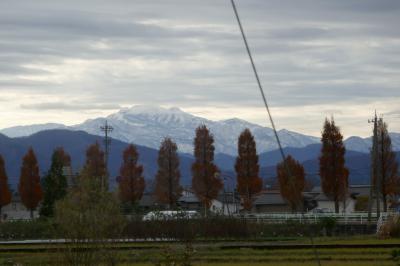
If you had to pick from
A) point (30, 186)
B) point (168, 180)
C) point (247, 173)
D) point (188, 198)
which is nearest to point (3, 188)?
point (30, 186)

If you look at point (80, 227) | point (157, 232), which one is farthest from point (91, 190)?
point (157, 232)

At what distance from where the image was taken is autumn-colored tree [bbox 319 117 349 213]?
73.1 m

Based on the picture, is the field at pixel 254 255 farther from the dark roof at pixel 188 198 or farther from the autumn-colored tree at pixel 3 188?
the dark roof at pixel 188 198

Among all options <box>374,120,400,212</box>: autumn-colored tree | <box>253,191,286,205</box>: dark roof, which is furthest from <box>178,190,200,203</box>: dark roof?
<box>374,120,400,212</box>: autumn-colored tree

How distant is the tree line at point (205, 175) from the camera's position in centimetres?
7400

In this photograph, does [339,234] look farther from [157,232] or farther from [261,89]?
[261,89]

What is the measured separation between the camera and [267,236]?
52.9 metres

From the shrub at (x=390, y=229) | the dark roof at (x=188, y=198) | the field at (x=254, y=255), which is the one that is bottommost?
the field at (x=254, y=255)

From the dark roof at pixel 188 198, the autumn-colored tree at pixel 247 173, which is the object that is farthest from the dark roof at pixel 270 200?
the autumn-colored tree at pixel 247 173

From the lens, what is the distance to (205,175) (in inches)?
3167

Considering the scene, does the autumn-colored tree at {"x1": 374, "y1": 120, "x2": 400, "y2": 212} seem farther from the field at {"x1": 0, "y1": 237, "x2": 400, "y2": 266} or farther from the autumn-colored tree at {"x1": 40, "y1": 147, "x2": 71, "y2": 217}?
the field at {"x1": 0, "y1": 237, "x2": 400, "y2": 266}

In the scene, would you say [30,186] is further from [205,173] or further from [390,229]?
[390,229]

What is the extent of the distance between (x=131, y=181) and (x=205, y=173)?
8978mm

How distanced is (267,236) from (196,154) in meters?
31.2
